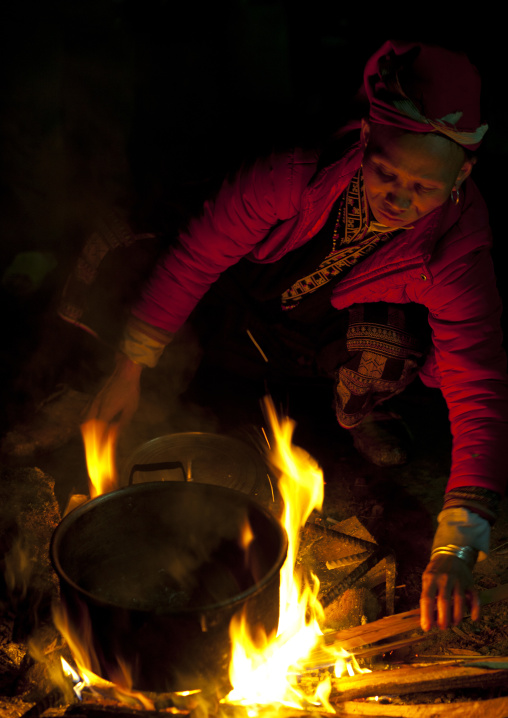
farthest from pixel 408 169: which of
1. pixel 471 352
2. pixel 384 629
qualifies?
pixel 384 629

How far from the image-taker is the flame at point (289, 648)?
1.56 meters

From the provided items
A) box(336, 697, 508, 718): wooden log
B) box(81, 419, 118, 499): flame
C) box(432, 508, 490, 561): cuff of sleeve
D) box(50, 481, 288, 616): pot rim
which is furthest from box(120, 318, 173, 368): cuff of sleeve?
box(336, 697, 508, 718): wooden log

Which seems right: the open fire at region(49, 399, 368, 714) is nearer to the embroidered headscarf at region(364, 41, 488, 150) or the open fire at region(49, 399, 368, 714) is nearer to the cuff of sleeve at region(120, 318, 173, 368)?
the cuff of sleeve at region(120, 318, 173, 368)

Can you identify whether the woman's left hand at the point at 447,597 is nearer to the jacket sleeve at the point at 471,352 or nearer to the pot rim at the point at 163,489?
the jacket sleeve at the point at 471,352

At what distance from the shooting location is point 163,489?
1803 millimetres

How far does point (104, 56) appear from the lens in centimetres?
400

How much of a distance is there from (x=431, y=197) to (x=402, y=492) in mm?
1668

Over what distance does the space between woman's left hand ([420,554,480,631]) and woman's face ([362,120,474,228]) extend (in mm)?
1165

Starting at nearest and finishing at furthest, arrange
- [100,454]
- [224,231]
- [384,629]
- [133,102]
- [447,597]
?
[447,597] → [384,629] → [224,231] → [100,454] → [133,102]

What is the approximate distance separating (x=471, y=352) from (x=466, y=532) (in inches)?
26.0

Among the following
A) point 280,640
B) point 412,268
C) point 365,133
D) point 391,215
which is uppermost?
point 365,133

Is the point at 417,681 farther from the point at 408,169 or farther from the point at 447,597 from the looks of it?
the point at 408,169

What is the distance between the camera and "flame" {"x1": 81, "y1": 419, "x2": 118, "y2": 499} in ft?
7.54

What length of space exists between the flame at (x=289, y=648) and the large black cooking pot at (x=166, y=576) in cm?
6
